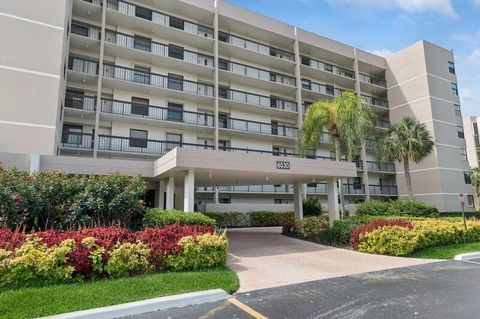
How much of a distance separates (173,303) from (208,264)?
241 cm

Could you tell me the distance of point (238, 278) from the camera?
8.34 m

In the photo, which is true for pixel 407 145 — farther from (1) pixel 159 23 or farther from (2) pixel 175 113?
(1) pixel 159 23

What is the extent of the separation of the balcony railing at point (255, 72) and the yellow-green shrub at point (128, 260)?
2379 cm

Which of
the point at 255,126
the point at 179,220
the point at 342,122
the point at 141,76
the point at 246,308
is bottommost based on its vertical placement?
the point at 246,308

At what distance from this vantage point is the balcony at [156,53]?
2484 cm

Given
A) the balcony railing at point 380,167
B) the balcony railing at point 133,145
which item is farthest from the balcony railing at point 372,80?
the balcony railing at point 133,145

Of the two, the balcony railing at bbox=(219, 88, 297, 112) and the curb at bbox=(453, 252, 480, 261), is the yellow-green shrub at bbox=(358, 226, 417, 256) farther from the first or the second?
the balcony railing at bbox=(219, 88, 297, 112)

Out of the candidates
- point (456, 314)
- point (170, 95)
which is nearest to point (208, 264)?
point (456, 314)

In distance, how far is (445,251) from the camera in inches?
474

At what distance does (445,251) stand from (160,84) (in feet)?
70.6

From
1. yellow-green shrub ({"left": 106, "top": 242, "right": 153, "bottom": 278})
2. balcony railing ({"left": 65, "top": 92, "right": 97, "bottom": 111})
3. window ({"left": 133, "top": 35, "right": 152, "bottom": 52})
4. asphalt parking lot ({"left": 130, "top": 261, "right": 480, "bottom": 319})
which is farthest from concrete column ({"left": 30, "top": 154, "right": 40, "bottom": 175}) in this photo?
window ({"left": 133, "top": 35, "right": 152, "bottom": 52})

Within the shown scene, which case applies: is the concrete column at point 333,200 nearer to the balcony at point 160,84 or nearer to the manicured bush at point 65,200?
the manicured bush at point 65,200

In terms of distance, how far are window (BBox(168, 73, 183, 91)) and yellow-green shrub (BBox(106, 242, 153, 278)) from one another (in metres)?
20.6

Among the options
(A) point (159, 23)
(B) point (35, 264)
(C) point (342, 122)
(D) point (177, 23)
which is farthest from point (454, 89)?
(B) point (35, 264)
